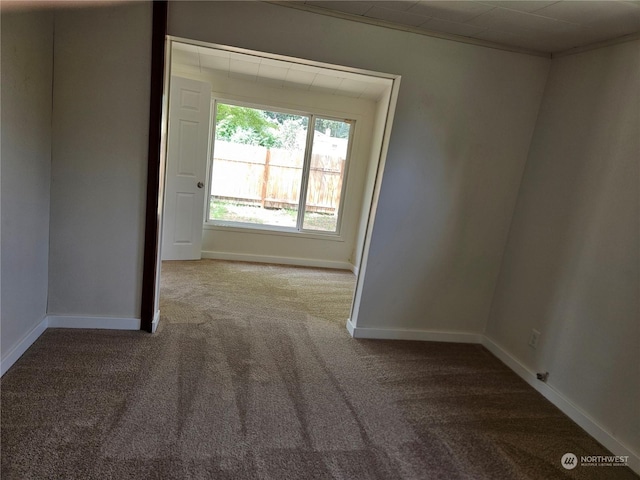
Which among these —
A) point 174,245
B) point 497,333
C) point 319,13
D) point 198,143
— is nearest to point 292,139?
point 198,143

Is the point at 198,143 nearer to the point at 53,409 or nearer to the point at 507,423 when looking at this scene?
the point at 53,409

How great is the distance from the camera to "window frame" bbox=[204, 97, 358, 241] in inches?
178

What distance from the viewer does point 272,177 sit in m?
4.83

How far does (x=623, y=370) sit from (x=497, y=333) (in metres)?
1.01

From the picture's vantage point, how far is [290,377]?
228cm

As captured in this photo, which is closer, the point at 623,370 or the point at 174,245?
the point at 623,370

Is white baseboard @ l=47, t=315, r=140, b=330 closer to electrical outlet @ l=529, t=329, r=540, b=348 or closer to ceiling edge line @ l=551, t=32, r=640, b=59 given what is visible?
electrical outlet @ l=529, t=329, r=540, b=348

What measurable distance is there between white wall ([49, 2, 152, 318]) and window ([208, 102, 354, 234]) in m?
2.24

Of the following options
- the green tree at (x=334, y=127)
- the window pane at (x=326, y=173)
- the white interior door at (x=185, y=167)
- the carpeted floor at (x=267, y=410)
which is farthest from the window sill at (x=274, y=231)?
the carpeted floor at (x=267, y=410)

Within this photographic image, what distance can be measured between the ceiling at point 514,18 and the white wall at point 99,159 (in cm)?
104

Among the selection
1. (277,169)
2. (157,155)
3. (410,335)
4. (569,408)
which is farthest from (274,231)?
(569,408)

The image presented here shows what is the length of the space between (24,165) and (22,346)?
3.38ft

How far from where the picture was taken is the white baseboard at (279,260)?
15.6 ft

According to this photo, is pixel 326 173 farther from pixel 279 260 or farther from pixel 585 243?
pixel 585 243
